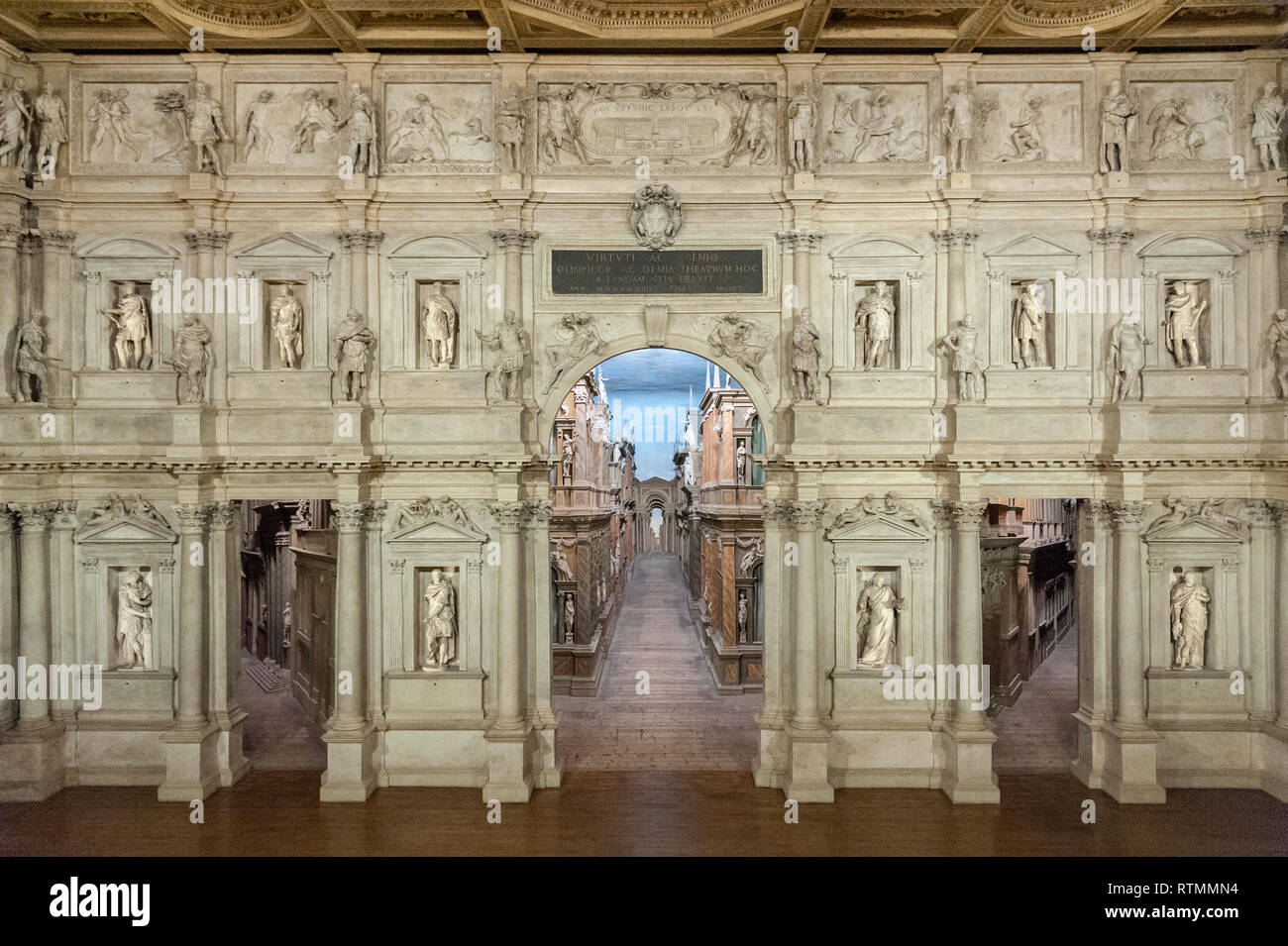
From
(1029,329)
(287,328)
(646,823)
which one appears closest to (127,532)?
(287,328)

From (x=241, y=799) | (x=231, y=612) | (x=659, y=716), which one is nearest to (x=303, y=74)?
(x=231, y=612)

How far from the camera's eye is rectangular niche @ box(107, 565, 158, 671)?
12.4 meters

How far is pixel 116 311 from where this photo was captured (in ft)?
40.7

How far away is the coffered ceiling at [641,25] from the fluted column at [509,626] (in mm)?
7194

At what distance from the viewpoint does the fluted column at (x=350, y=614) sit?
11.9 meters

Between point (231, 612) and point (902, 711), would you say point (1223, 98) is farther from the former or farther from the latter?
point (231, 612)

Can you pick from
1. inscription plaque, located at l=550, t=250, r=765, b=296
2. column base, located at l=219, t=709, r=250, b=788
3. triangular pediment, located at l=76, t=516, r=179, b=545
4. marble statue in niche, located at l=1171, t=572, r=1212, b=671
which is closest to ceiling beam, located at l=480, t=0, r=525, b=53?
inscription plaque, located at l=550, t=250, r=765, b=296

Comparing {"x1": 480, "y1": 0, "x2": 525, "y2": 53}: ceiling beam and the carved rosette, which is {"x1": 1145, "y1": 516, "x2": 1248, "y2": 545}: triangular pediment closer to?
the carved rosette

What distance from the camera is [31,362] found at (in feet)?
38.8

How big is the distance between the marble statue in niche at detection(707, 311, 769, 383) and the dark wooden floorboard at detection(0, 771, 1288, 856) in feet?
21.7

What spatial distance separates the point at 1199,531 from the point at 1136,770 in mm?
3749

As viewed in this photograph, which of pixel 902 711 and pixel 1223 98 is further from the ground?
pixel 1223 98
